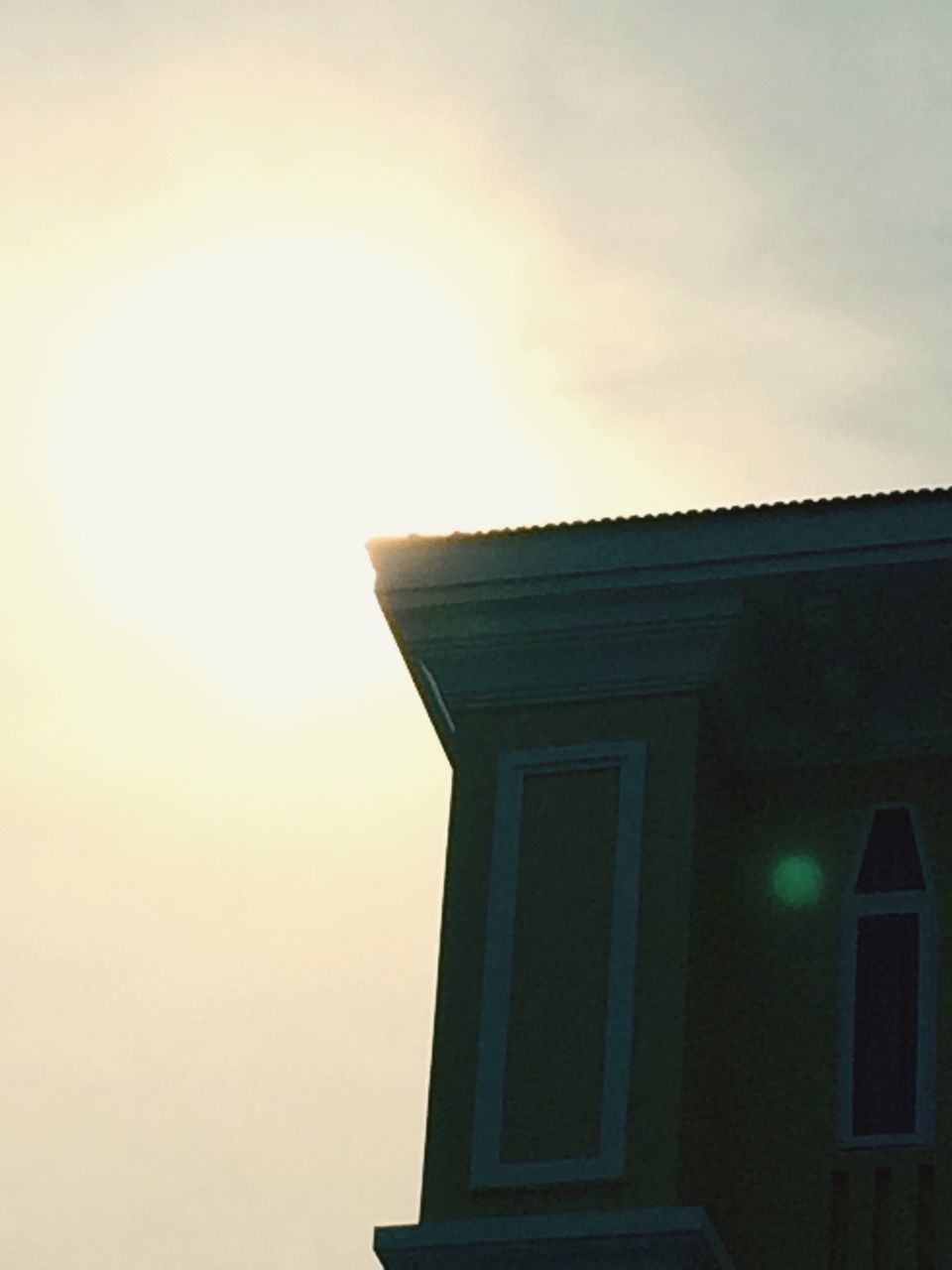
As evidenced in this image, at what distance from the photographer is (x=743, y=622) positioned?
19.2m

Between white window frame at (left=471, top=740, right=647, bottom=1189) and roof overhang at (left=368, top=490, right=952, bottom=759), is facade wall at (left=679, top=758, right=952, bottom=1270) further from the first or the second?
roof overhang at (left=368, top=490, right=952, bottom=759)

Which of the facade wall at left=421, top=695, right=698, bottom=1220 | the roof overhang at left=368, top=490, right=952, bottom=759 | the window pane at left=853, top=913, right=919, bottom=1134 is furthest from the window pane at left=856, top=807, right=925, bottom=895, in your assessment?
the roof overhang at left=368, top=490, right=952, bottom=759

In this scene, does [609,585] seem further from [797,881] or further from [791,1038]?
[791,1038]

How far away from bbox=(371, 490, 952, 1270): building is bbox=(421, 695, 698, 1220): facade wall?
0.05 feet

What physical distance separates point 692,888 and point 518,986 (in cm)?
109

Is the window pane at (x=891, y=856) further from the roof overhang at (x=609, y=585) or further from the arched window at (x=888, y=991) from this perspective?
the roof overhang at (x=609, y=585)

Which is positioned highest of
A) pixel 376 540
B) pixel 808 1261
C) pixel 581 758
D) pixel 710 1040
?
pixel 376 540

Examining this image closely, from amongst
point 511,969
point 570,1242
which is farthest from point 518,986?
point 570,1242

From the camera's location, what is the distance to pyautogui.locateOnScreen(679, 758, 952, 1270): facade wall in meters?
17.8

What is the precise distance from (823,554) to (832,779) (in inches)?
54.2

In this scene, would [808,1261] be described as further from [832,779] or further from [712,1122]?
[832,779]

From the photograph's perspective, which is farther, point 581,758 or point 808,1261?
point 581,758

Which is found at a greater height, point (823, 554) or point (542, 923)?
point (823, 554)

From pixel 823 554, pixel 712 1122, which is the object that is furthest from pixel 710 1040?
pixel 823 554
